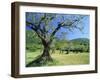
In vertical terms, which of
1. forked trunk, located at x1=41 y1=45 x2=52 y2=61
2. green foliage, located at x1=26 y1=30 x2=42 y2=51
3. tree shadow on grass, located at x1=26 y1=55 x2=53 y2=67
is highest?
green foliage, located at x1=26 y1=30 x2=42 y2=51

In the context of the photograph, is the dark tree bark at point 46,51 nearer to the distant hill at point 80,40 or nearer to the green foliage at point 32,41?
the green foliage at point 32,41

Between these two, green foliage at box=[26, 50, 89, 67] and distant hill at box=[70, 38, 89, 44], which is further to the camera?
distant hill at box=[70, 38, 89, 44]

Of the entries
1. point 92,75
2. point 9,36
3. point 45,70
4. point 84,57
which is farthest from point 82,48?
point 9,36

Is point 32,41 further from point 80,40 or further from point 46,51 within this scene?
point 80,40

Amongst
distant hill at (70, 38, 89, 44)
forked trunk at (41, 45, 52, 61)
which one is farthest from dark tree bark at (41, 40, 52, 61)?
distant hill at (70, 38, 89, 44)

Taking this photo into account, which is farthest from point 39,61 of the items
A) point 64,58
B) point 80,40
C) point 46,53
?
point 80,40

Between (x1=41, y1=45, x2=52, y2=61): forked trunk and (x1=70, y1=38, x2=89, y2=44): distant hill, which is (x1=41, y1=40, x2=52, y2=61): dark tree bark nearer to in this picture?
(x1=41, y1=45, x2=52, y2=61): forked trunk

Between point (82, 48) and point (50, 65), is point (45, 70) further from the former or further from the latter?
point (82, 48)

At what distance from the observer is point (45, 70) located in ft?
6.64

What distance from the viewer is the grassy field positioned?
199 cm

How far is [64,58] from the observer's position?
2.12m

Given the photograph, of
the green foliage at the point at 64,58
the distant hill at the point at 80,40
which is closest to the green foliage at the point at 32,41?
the green foliage at the point at 64,58

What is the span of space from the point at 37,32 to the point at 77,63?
0.47m

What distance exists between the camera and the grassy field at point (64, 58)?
1.99 meters
